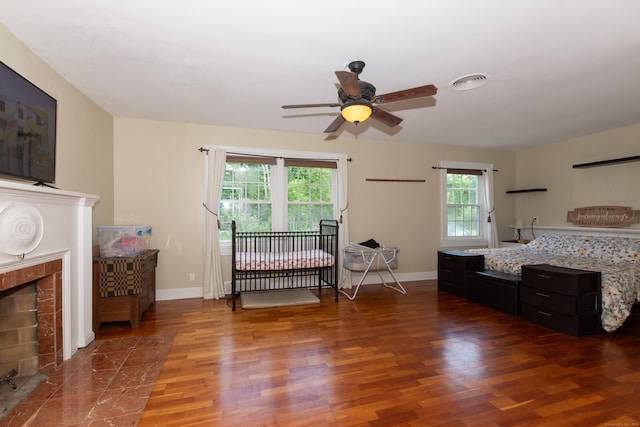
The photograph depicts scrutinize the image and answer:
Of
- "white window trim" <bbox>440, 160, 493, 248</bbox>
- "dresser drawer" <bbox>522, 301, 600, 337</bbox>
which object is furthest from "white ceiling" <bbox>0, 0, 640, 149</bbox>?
"dresser drawer" <bbox>522, 301, 600, 337</bbox>

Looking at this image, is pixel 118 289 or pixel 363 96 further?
pixel 118 289

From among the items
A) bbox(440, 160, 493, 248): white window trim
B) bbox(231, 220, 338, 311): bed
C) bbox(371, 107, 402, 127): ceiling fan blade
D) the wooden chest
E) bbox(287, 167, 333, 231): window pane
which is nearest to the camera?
bbox(371, 107, 402, 127): ceiling fan blade

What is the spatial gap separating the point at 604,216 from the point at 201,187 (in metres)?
5.67

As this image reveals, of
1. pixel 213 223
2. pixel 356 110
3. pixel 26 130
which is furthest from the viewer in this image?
pixel 213 223

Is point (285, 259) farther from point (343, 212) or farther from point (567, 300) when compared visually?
point (567, 300)

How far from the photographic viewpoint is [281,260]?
3.56m

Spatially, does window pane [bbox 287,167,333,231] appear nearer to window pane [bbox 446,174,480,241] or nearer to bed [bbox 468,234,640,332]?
window pane [bbox 446,174,480,241]

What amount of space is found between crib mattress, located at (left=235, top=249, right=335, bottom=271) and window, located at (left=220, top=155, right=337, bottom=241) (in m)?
0.57

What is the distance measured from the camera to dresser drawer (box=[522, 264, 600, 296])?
2.65 meters

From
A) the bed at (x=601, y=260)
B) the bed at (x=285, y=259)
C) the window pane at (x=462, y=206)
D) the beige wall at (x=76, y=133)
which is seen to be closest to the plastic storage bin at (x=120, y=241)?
the beige wall at (x=76, y=133)

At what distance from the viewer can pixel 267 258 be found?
3.59 meters

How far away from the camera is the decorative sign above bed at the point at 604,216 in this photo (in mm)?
3912

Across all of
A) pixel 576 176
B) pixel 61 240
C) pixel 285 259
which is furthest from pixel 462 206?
pixel 61 240

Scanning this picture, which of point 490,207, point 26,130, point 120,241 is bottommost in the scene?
point 120,241
